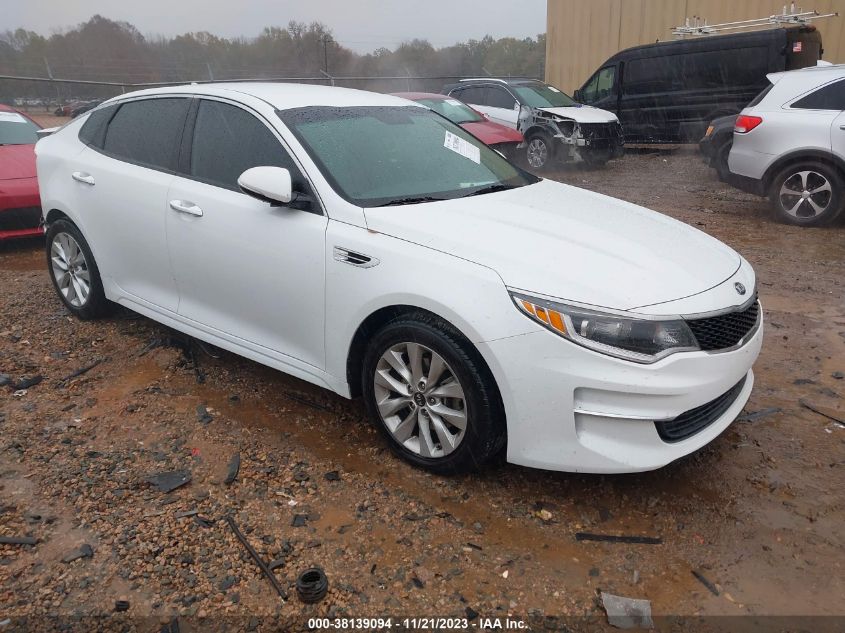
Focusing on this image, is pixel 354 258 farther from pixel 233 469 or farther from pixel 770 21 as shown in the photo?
pixel 770 21

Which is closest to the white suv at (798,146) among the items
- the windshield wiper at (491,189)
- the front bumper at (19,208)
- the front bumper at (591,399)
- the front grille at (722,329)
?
the windshield wiper at (491,189)

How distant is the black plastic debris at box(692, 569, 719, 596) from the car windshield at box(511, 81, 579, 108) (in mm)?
10810

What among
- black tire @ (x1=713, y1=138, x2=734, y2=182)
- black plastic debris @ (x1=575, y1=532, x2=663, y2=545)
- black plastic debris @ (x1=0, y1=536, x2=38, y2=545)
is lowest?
black plastic debris @ (x1=575, y1=532, x2=663, y2=545)

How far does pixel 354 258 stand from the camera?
3.02 meters

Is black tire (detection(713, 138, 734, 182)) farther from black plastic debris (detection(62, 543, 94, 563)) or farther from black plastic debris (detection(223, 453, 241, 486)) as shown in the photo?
black plastic debris (detection(62, 543, 94, 563))

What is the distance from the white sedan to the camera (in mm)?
2594

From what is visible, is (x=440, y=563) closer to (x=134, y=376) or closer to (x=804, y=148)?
(x=134, y=376)

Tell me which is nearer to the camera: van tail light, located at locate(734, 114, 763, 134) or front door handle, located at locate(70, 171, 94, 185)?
front door handle, located at locate(70, 171, 94, 185)

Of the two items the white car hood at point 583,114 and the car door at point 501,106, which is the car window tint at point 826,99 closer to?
the white car hood at point 583,114

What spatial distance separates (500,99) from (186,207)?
32.6 feet

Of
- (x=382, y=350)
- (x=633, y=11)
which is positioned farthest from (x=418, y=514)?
(x=633, y=11)

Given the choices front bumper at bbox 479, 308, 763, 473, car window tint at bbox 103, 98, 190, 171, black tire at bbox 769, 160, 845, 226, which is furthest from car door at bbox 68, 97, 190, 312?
black tire at bbox 769, 160, 845, 226

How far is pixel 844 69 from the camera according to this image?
23.9ft

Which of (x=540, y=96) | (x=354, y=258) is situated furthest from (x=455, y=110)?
(x=354, y=258)
